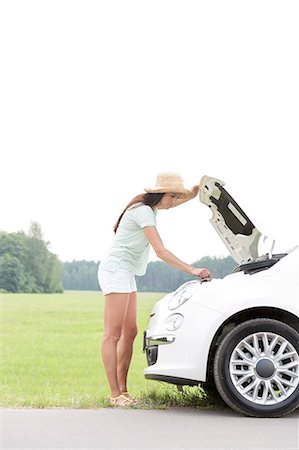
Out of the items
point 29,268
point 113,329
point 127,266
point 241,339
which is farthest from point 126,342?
point 29,268

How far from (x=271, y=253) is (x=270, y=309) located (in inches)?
24.4

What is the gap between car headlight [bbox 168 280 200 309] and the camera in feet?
22.4

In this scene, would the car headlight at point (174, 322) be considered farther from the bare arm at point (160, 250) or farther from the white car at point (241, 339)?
the bare arm at point (160, 250)

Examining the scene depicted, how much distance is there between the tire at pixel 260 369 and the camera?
652 centimetres

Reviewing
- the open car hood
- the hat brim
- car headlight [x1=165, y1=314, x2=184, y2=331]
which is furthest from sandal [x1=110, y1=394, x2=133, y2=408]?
the hat brim

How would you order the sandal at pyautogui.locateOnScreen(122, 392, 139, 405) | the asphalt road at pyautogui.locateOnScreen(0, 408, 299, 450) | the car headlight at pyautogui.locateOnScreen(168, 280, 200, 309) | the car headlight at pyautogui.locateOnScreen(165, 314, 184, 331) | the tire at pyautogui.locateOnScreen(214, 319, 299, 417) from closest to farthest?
1. the asphalt road at pyautogui.locateOnScreen(0, 408, 299, 450)
2. the tire at pyautogui.locateOnScreen(214, 319, 299, 417)
3. the car headlight at pyautogui.locateOnScreen(165, 314, 184, 331)
4. the car headlight at pyautogui.locateOnScreen(168, 280, 200, 309)
5. the sandal at pyautogui.locateOnScreen(122, 392, 139, 405)

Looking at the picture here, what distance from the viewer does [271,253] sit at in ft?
23.4

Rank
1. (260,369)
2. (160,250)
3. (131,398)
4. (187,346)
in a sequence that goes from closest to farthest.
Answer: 1. (260,369)
2. (187,346)
3. (160,250)
4. (131,398)

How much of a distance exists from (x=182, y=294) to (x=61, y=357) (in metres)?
10.4

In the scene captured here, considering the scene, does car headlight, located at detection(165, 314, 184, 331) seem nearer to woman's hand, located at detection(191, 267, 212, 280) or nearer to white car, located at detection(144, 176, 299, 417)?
white car, located at detection(144, 176, 299, 417)

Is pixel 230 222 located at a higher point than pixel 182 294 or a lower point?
higher

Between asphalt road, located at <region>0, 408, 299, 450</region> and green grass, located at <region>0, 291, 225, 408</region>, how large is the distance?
31 centimetres

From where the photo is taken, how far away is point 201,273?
6.89 meters

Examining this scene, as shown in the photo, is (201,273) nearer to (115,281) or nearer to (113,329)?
(115,281)
